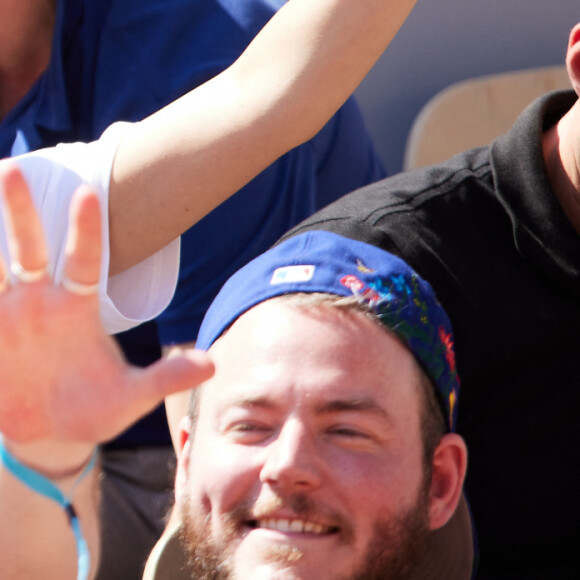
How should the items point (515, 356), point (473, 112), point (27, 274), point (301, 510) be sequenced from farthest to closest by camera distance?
point (473, 112)
point (515, 356)
point (301, 510)
point (27, 274)

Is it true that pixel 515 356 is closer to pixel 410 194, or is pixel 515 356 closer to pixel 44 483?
pixel 410 194

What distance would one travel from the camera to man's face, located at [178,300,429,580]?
0.83 m

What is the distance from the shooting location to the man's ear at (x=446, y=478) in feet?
3.04

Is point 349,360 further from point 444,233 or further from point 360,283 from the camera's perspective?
point 444,233

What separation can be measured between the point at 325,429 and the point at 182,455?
180 mm

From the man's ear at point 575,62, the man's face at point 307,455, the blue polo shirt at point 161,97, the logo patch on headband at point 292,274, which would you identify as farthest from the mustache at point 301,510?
the man's ear at point 575,62

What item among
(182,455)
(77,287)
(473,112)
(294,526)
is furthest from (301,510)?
(473,112)

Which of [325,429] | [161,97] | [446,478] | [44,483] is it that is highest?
[161,97]

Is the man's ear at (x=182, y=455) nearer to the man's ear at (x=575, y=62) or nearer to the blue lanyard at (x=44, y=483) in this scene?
the blue lanyard at (x=44, y=483)

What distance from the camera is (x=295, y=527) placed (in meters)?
0.83

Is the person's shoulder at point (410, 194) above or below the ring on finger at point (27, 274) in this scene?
below

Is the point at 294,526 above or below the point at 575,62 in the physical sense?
below

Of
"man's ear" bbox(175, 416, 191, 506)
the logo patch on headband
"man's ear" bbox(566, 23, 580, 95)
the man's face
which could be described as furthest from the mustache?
"man's ear" bbox(566, 23, 580, 95)

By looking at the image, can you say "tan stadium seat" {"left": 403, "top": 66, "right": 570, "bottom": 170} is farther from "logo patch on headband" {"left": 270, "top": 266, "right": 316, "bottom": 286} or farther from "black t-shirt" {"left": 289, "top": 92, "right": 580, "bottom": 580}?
"logo patch on headband" {"left": 270, "top": 266, "right": 316, "bottom": 286}
